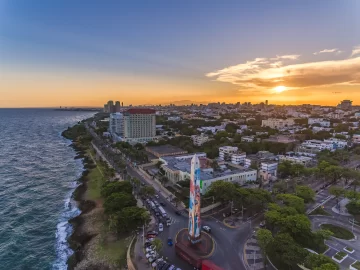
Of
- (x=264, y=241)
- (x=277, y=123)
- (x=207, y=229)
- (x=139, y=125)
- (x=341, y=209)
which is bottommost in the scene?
(x=341, y=209)

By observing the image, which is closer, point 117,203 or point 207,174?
point 117,203

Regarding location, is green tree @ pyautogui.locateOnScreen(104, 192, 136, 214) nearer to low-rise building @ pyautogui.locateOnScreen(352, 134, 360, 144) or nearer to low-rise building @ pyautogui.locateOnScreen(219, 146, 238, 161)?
low-rise building @ pyautogui.locateOnScreen(219, 146, 238, 161)

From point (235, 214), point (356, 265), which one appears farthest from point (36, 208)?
point (356, 265)

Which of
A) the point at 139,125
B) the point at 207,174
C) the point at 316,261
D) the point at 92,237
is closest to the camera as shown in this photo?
the point at 316,261

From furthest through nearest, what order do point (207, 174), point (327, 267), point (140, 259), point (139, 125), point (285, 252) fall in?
1. point (139, 125)
2. point (207, 174)
3. point (140, 259)
4. point (285, 252)
5. point (327, 267)

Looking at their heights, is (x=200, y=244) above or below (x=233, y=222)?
above

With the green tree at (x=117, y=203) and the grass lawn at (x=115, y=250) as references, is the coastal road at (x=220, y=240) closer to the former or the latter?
the grass lawn at (x=115, y=250)

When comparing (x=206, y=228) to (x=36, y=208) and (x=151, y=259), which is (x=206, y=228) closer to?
(x=151, y=259)

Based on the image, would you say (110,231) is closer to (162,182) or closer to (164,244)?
(164,244)
